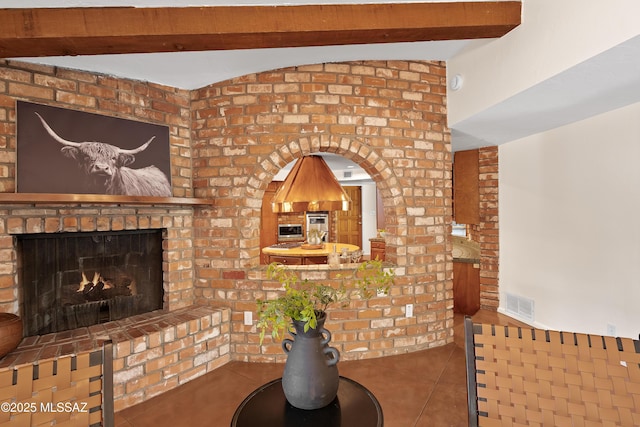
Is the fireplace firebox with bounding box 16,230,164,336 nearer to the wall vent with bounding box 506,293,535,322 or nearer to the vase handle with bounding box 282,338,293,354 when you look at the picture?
the vase handle with bounding box 282,338,293,354

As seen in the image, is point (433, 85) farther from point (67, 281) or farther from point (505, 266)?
point (67, 281)

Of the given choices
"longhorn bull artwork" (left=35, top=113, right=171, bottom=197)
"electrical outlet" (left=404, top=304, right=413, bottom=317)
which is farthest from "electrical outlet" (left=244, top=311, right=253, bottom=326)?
"electrical outlet" (left=404, top=304, right=413, bottom=317)

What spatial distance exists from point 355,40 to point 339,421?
6.61 feet

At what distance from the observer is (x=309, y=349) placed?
1199mm

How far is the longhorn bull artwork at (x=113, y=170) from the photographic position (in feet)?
7.38

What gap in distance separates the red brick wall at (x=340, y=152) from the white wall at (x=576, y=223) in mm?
1066

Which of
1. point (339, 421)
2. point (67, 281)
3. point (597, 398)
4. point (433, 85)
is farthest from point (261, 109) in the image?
point (597, 398)

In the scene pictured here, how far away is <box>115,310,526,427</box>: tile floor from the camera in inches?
76.5

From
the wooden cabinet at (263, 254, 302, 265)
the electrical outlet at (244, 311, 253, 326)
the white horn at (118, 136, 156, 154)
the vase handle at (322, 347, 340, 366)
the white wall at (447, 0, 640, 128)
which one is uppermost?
the white wall at (447, 0, 640, 128)

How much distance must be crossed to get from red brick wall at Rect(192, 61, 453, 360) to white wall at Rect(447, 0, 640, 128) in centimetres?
50

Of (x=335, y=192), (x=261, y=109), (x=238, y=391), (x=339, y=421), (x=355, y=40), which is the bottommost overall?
(x=238, y=391)

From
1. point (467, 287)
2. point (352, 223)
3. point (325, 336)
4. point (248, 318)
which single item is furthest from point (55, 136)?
point (352, 223)

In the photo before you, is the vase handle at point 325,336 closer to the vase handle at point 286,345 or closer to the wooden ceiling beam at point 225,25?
the vase handle at point 286,345

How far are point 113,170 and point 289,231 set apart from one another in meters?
5.16
